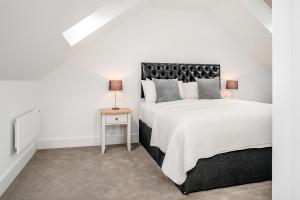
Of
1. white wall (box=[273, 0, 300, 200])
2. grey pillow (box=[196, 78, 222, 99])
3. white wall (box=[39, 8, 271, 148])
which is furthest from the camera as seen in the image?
grey pillow (box=[196, 78, 222, 99])

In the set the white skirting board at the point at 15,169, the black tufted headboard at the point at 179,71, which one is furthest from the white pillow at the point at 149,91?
the white skirting board at the point at 15,169

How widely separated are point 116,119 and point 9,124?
1.43 meters

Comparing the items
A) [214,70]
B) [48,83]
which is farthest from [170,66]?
[48,83]

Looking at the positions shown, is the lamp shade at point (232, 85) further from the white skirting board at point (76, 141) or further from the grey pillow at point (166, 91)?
the white skirting board at point (76, 141)

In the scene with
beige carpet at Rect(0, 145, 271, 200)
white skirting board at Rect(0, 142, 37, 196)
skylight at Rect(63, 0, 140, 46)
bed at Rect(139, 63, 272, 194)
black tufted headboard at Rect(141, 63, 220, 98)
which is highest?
skylight at Rect(63, 0, 140, 46)

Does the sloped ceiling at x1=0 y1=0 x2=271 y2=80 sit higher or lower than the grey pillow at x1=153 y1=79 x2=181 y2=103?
higher

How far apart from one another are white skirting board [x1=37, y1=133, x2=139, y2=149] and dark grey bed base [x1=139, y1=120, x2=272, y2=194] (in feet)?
6.32

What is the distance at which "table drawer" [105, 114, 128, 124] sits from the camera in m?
3.23

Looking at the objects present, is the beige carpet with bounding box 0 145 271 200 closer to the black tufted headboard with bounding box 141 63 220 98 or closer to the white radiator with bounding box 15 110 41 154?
the white radiator with bounding box 15 110 41 154

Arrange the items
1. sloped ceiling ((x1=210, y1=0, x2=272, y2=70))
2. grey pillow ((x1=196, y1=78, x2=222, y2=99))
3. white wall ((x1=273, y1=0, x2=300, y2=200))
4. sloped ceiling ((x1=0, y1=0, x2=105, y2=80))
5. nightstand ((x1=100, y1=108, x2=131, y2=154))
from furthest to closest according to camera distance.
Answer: sloped ceiling ((x1=210, y1=0, x2=272, y2=70)) < grey pillow ((x1=196, y1=78, x2=222, y2=99)) < nightstand ((x1=100, y1=108, x2=131, y2=154)) < sloped ceiling ((x1=0, y1=0, x2=105, y2=80)) < white wall ((x1=273, y1=0, x2=300, y2=200))

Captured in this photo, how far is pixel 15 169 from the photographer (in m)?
2.31

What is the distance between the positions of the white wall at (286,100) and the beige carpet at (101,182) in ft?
4.11

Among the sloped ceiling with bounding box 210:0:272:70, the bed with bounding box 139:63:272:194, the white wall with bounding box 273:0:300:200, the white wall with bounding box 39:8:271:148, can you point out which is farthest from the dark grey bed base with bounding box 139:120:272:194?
the sloped ceiling with bounding box 210:0:272:70

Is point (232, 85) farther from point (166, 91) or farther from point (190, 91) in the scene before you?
point (166, 91)
